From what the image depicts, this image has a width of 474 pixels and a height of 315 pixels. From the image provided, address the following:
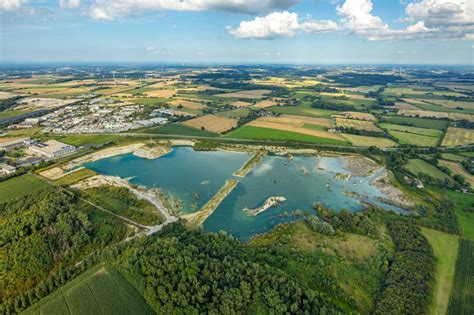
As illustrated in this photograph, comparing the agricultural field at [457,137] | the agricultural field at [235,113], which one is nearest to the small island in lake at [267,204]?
the agricultural field at [457,137]

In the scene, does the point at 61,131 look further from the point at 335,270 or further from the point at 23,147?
the point at 335,270

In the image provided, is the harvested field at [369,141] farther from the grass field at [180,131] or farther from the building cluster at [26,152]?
the building cluster at [26,152]

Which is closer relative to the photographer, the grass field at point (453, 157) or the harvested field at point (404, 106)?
the grass field at point (453, 157)

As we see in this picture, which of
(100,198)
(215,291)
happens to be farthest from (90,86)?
(215,291)

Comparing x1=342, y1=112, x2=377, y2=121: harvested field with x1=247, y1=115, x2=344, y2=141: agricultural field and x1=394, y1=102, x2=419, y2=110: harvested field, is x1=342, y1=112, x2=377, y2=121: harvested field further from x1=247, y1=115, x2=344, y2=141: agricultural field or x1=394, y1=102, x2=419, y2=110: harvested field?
x1=394, y1=102, x2=419, y2=110: harvested field

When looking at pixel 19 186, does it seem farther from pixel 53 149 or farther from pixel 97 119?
pixel 97 119

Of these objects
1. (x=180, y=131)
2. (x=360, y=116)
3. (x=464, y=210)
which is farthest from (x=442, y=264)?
(x=360, y=116)

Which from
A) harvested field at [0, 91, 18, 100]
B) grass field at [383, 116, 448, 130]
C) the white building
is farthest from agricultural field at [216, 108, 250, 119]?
harvested field at [0, 91, 18, 100]
